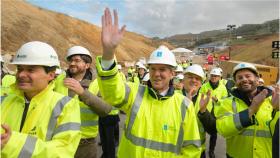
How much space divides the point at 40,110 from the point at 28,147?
1.11ft

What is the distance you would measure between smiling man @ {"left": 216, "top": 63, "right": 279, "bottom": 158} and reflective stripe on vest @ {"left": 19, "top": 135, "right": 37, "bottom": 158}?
7.33 feet

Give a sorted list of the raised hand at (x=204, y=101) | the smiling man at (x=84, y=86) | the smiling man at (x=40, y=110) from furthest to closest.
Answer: the smiling man at (x=84, y=86) < the raised hand at (x=204, y=101) < the smiling man at (x=40, y=110)

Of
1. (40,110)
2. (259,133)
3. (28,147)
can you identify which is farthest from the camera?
(259,133)

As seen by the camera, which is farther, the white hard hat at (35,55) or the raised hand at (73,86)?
the raised hand at (73,86)

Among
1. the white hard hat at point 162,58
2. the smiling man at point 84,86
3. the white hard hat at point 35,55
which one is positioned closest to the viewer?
the white hard hat at point 35,55

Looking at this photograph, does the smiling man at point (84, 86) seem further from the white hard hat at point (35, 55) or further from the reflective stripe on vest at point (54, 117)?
the reflective stripe on vest at point (54, 117)

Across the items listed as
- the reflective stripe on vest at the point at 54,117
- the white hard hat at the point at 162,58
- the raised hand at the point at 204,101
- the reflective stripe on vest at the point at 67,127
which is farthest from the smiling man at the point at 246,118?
the reflective stripe on vest at the point at 54,117

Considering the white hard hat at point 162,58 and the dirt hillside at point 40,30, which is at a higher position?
the dirt hillside at point 40,30

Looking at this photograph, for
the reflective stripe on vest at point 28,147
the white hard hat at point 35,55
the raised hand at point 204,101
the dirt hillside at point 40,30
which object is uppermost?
the dirt hillside at point 40,30

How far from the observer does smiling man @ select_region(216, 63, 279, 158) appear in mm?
3678

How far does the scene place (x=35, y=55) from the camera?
9.02ft

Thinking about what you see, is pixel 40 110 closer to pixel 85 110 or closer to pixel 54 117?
pixel 54 117

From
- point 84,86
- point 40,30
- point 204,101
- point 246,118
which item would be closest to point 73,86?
point 84,86

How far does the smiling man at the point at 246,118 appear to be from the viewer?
12.1 feet
